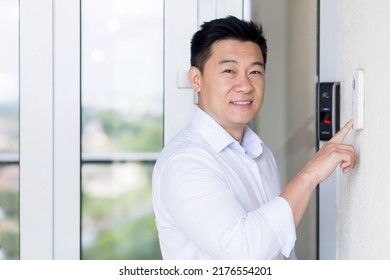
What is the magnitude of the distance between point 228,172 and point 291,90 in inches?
28.3

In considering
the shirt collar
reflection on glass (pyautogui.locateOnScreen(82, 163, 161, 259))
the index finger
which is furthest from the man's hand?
reflection on glass (pyautogui.locateOnScreen(82, 163, 161, 259))

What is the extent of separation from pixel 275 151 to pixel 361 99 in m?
1.06

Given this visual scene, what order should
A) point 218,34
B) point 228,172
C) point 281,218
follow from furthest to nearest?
point 218,34
point 228,172
point 281,218

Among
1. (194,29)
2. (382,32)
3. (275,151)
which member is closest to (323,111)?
(275,151)

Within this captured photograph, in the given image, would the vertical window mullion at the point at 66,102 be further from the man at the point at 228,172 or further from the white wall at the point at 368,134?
the white wall at the point at 368,134

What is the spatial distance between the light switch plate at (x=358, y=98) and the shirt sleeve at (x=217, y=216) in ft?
0.83

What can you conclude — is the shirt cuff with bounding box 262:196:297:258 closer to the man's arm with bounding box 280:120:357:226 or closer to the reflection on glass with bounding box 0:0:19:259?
the man's arm with bounding box 280:120:357:226

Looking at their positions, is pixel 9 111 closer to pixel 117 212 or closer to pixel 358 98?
pixel 117 212

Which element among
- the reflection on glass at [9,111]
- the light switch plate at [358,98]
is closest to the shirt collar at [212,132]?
the light switch plate at [358,98]

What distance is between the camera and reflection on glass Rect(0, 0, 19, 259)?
230cm

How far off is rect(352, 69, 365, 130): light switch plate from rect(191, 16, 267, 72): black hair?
0.54m

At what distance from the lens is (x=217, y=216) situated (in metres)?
1.50

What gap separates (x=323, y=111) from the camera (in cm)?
212

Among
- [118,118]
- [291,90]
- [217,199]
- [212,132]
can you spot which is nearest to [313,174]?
[217,199]
